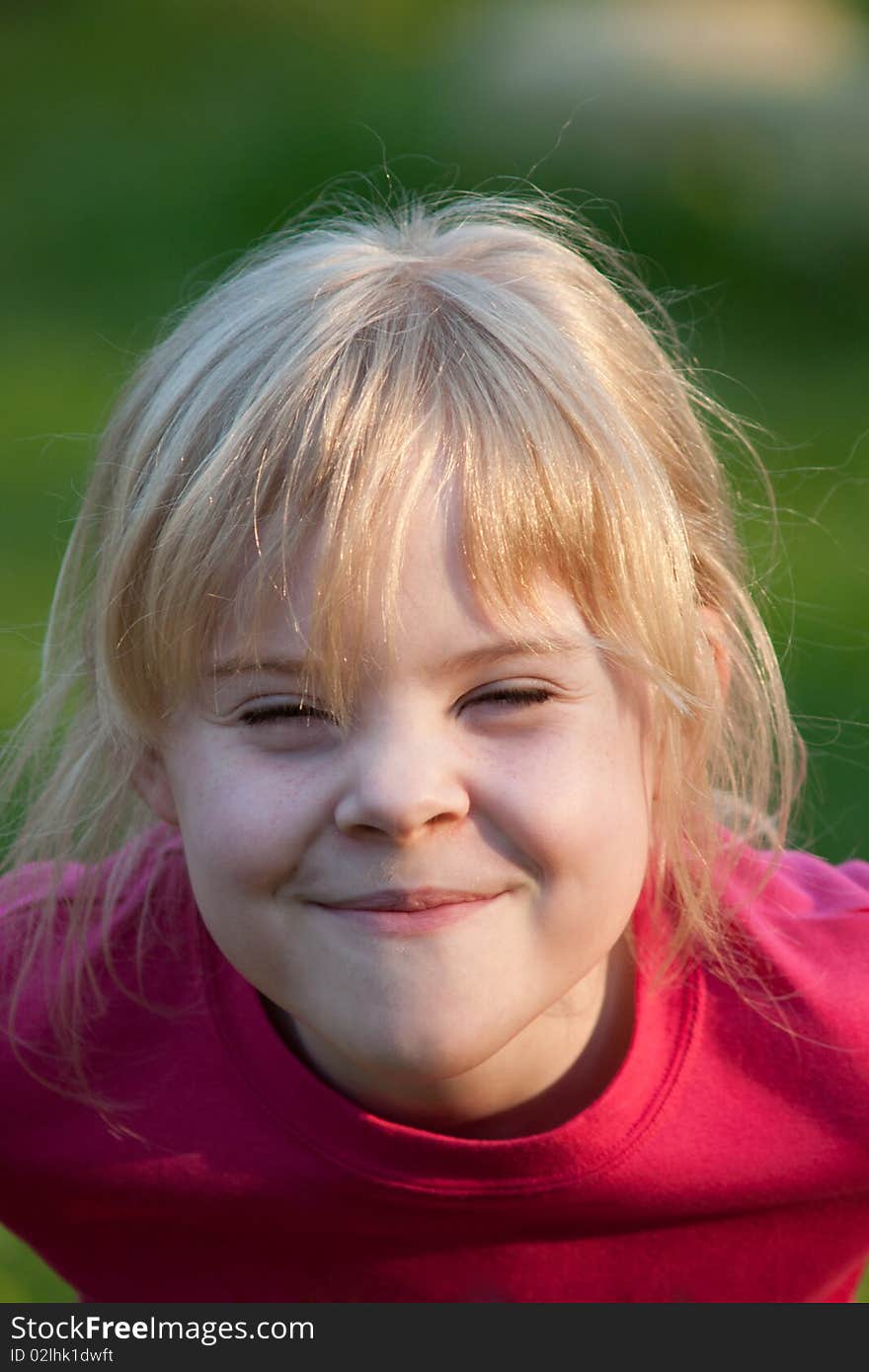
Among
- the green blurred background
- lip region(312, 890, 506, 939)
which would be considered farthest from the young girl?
the green blurred background

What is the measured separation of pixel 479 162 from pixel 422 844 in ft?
17.3

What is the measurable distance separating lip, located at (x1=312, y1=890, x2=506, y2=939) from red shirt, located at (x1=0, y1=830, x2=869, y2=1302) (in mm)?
339

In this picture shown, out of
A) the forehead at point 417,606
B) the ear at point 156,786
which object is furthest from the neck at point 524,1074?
the forehead at point 417,606

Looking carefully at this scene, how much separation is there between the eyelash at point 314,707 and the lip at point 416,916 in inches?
6.4

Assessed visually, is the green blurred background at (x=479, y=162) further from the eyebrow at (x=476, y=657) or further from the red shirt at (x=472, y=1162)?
the eyebrow at (x=476, y=657)

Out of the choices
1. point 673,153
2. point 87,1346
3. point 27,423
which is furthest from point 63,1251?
point 673,153

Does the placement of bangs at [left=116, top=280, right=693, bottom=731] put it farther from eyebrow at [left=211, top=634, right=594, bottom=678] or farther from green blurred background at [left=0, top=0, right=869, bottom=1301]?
green blurred background at [left=0, top=0, right=869, bottom=1301]

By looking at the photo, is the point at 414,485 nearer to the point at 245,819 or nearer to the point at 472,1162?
the point at 245,819

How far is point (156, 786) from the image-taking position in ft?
5.49

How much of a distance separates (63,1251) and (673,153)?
197 inches

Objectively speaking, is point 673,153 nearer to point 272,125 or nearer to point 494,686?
point 272,125

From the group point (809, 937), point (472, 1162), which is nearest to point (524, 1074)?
point (472, 1162)

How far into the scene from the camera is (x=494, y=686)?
56.1 inches

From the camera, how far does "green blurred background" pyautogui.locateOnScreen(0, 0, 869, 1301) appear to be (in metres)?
5.38
